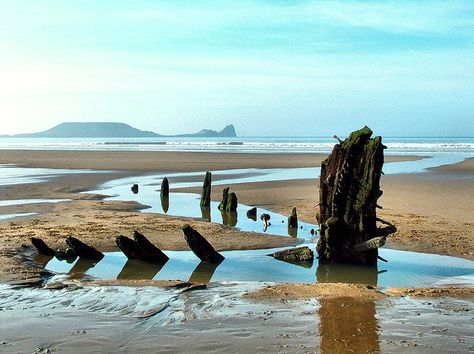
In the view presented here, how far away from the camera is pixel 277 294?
9133 millimetres

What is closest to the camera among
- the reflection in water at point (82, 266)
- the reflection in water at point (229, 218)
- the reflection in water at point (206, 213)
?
the reflection in water at point (82, 266)

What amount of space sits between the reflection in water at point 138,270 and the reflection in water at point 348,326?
4.56m

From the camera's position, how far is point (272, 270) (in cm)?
1188

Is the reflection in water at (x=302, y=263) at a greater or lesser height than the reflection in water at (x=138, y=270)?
lesser

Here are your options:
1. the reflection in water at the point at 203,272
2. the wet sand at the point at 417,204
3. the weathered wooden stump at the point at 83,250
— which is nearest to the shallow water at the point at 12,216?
the weathered wooden stump at the point at 83,250

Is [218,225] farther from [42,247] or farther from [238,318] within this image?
[238,318]

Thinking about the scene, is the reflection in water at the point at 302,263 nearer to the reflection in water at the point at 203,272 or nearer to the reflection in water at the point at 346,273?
the reflection in water at the point at 346,273

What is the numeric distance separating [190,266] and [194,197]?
45.5ft

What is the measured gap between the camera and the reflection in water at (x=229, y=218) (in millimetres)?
18641

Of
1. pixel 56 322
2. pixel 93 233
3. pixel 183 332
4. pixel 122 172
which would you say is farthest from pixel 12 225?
pixel 122 172

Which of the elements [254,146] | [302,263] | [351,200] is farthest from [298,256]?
[254,146]

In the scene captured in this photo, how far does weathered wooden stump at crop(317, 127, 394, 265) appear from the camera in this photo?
464 inches

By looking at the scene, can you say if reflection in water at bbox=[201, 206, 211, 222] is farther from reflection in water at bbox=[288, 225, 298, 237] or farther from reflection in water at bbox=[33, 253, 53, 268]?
reflection in water at bbox=[33, 253, 53, 268]

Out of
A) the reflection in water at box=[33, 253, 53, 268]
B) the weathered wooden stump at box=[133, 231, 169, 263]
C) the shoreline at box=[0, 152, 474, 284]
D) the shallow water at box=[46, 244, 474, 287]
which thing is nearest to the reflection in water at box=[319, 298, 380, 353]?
the shallow water at box=[46, 244, 474, 287]
